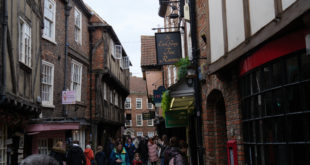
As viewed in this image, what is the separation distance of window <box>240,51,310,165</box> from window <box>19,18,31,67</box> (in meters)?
6.38

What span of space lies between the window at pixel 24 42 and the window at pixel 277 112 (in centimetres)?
638

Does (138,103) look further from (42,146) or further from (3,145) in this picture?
(3,145)

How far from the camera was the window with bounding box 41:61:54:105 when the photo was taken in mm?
12977

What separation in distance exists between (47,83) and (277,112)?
32.8 ft

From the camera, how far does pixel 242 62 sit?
6.19 m

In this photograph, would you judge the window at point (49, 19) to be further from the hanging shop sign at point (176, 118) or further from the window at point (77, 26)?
the hanging shop sign at point (176, 118)

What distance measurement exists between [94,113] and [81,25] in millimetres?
4514

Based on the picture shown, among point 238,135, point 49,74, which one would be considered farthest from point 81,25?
point 238,135

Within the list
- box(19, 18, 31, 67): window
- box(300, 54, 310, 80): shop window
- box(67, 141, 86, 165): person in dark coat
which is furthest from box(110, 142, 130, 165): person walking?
box(300, 54, 310, 80): shop window

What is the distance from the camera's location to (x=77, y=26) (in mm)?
16812

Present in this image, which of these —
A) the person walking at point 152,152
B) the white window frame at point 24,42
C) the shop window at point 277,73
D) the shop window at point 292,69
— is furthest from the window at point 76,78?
the shop window at point 292,69

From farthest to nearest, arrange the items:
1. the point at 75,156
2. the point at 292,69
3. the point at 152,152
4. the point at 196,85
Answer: the point at 152,152, the point at 75,156, the point at 196,85, the point at 292,69

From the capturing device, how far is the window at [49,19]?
43.7 feet

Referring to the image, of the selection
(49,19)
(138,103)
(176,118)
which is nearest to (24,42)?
(49,19)
